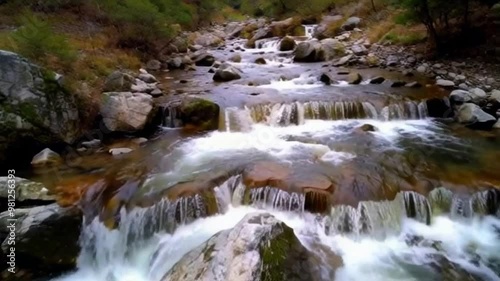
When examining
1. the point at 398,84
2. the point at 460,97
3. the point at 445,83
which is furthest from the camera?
the point at 398,84

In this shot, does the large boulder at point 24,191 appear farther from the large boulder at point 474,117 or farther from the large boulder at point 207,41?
the large boulder at point 207,41

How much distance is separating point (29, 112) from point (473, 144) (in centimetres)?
989

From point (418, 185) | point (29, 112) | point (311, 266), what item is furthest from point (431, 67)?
point (29, 112)

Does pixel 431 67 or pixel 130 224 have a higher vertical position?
pixel 431 67

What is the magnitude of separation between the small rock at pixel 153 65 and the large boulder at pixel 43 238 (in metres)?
10.9

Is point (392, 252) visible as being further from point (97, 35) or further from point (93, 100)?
point (97, 35)

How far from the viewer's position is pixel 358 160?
25.0 ft

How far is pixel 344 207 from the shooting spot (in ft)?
20.1

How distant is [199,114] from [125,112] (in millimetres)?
1909

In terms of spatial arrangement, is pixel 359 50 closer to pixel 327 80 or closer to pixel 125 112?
pixel 327 80

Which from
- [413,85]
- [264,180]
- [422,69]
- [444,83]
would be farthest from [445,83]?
[264,180]

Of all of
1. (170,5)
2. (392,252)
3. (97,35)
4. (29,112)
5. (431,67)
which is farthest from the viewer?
(170,5)

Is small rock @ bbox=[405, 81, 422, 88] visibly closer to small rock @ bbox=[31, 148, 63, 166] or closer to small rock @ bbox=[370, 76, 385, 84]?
small rock @ bbox=[370, 76, 385, 84]

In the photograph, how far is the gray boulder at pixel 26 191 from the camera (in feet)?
20.1
